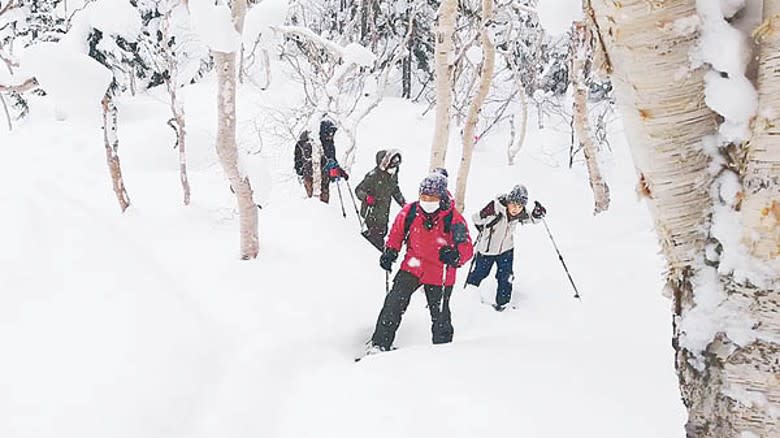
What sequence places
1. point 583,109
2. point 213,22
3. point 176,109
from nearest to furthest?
point 213,22 → point 583,109 → point 176,109

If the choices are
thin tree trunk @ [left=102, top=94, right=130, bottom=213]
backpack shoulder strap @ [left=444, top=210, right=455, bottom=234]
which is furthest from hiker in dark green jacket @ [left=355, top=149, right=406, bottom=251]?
thin tree trunk @ [left=102, top=94, right=130, bottom=213]

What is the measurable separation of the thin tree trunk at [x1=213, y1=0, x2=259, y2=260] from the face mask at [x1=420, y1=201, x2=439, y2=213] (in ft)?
9.29

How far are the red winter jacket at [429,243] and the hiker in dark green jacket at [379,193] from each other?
2814 mm

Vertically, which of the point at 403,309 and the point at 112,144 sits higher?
the point at 112,144

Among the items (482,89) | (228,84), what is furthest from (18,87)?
(482,89)

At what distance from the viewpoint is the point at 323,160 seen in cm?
1095

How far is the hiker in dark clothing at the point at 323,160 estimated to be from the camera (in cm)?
1046

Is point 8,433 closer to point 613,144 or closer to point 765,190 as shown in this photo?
point 765,190

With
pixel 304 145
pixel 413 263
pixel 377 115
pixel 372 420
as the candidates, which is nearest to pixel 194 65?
pixel 377 115

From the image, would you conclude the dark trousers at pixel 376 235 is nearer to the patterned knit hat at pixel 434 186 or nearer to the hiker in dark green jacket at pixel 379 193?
the hiker in dark green jacket at pixel 379 193

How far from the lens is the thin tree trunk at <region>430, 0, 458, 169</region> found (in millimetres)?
8289

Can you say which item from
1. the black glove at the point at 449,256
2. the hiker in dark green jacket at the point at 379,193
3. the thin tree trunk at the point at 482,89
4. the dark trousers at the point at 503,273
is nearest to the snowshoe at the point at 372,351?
the black glove at the point at 449,256

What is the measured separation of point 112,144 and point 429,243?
22.1ft

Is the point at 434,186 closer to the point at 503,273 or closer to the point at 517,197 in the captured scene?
the point at 517,197
